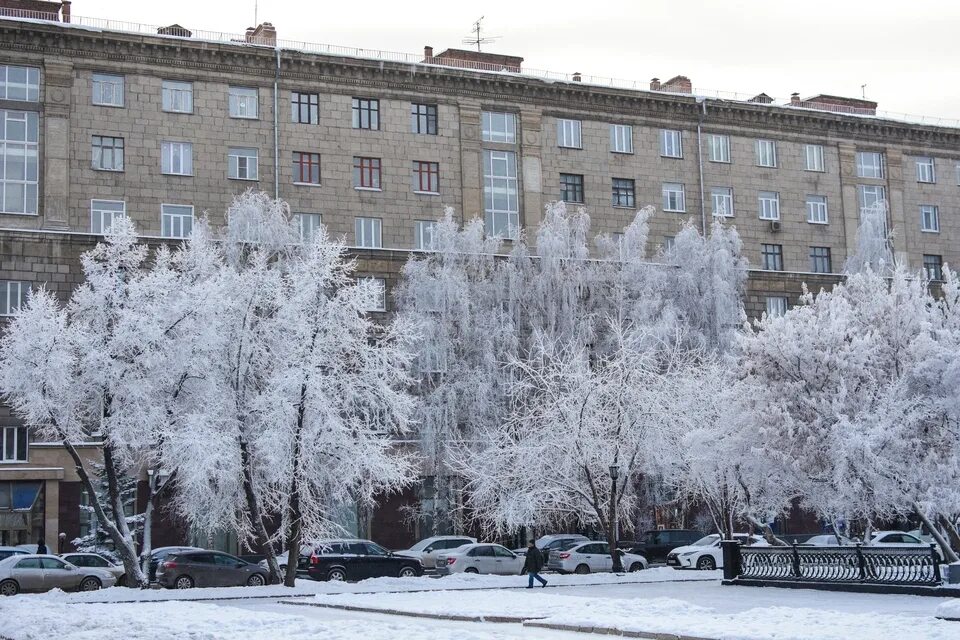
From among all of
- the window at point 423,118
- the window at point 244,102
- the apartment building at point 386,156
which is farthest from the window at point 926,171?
the window at point 244,102

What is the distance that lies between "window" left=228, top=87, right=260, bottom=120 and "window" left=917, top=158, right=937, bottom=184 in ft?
119

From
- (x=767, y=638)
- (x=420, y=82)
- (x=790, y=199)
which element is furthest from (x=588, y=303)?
A: (x=767, y=638)

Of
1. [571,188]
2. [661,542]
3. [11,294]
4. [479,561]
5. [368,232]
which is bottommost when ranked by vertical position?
[479,561]

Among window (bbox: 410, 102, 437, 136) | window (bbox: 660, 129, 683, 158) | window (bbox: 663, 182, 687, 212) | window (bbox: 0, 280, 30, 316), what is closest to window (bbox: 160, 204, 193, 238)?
window (bbox: 0, 280, 30, 316)

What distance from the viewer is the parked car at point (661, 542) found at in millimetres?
51312

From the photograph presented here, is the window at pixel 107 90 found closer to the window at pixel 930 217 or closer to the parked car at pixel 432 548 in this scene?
the parked car at pixel 432 548

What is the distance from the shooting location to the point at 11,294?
5231cm

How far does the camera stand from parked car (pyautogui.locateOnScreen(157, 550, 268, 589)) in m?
40.3

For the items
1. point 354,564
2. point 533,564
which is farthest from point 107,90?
point 533,564

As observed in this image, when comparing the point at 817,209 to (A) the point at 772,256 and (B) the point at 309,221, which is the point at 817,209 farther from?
(B) the point at 309,221

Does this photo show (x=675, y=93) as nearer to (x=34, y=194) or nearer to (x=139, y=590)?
(x=34, y=194)

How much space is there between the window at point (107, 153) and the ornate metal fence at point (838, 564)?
32015 millimetres

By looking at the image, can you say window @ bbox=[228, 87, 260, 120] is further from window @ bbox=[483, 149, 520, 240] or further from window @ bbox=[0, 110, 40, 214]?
window @ bbox=[483, 149, 520, 240]

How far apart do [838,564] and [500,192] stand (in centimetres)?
3245
